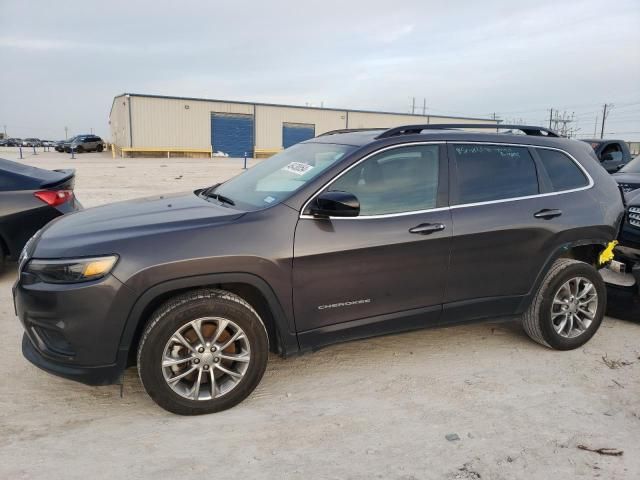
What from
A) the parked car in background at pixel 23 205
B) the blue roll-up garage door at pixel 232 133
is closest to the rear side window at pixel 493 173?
the parked car in background at pixel 23 205

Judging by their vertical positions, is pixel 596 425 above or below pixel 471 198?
below

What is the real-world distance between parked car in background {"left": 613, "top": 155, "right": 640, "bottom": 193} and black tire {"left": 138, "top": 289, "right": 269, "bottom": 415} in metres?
5.54

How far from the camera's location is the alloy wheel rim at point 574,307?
4031mm

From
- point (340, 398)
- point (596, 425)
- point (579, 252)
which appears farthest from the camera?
point (579, 252)

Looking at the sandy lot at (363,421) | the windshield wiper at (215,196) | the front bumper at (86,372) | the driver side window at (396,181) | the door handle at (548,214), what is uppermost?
the driver side window at (396,181)

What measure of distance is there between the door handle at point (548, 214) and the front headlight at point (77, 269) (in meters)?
3.06

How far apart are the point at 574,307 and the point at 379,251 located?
1.92 metres

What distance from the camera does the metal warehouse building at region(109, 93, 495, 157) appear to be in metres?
38.8

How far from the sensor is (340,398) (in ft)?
10.9

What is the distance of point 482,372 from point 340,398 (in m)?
1.15

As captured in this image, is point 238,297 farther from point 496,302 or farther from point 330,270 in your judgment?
point 496,302

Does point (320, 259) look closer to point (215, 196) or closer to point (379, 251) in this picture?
point (379, 251)

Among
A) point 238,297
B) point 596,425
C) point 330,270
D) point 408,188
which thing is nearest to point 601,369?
point 596,425

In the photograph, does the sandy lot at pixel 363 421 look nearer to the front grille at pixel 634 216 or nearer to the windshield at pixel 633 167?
the front grille at pixel 634 216
